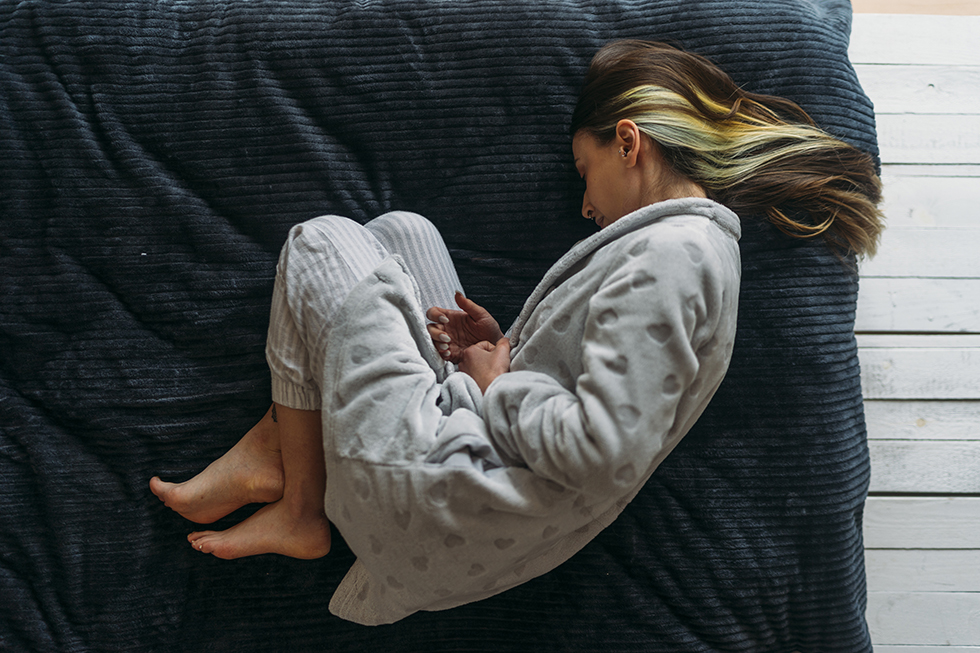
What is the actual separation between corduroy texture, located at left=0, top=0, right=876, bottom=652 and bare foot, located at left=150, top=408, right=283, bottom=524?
0.04 m

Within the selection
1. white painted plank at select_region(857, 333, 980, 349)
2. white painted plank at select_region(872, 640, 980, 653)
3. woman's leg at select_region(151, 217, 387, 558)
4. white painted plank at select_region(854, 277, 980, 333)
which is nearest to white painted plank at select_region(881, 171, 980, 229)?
white painted plank at select_region(854, 277, 980, 333)

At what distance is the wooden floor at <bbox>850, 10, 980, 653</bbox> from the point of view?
1209 mm

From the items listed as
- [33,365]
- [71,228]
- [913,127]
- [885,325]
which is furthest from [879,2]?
[33,365]

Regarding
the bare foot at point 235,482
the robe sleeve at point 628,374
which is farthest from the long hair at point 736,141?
the bare foot at point 235,482

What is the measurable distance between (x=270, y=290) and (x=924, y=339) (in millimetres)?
1296

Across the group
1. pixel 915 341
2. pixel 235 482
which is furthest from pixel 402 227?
pixel 915 341

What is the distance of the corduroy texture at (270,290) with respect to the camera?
98 centimetres

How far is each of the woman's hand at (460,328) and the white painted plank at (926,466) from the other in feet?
2.87

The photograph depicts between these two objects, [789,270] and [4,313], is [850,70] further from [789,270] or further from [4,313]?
[4,313]

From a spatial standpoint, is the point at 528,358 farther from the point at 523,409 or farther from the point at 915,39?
the point at 915,39

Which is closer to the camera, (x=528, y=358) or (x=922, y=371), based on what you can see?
(x=528, y=358)

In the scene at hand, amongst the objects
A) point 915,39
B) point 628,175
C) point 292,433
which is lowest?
point 292,433

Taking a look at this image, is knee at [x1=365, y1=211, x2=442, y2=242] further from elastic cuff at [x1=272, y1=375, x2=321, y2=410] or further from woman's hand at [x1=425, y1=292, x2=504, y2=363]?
elastic cuff at [x1=272, y1=375, x2=321, y2=410]

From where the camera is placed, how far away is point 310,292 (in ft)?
2.75
